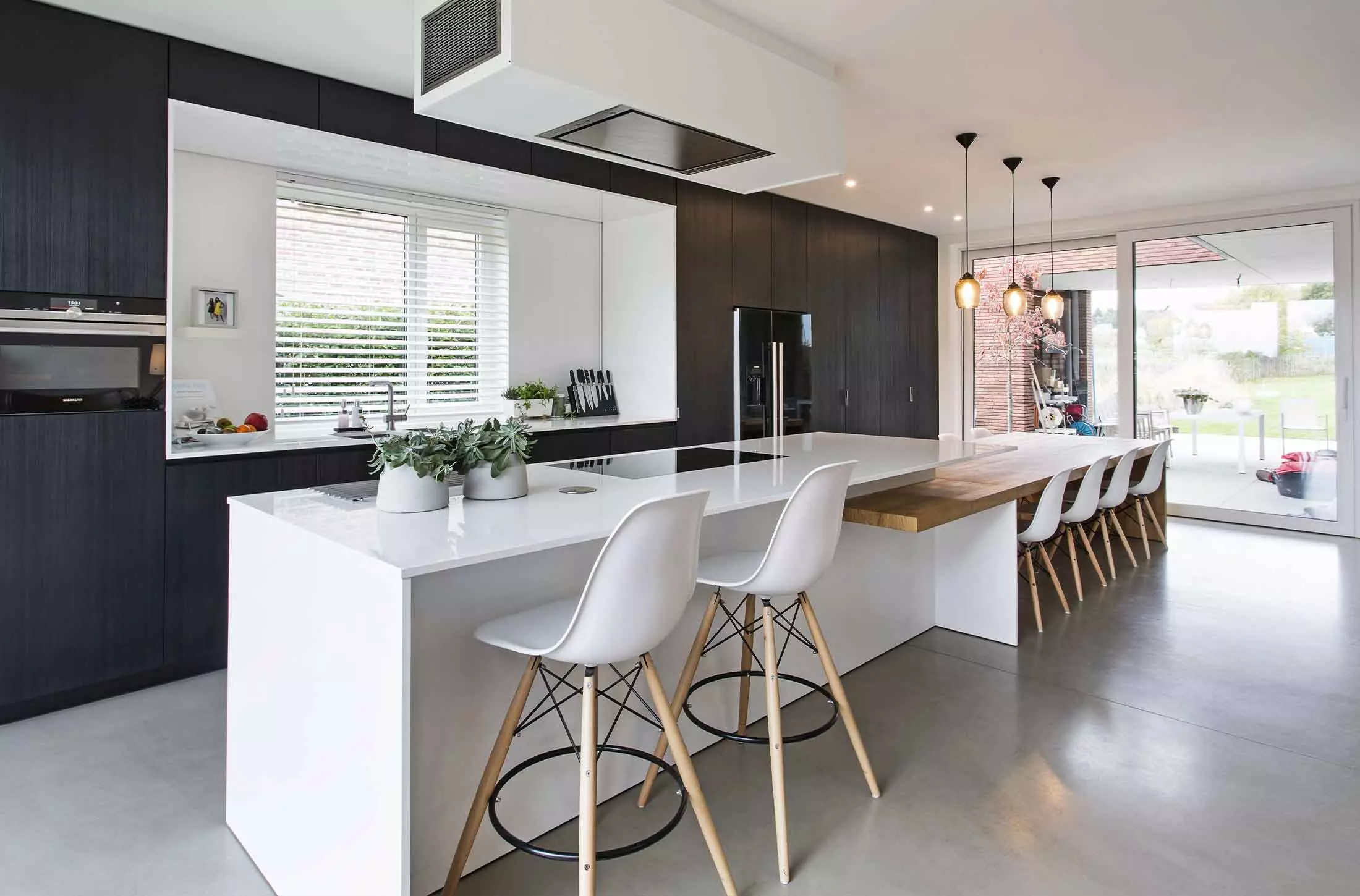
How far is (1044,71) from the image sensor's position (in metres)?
3.73

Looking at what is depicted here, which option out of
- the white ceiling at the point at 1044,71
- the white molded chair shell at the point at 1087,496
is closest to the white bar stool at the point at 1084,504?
the white molded chair shell at the point at 1087,496

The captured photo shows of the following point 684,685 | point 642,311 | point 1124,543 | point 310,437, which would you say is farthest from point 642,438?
point 1124,543

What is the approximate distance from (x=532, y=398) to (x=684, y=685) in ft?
10.2

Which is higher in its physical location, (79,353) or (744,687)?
(79,353)

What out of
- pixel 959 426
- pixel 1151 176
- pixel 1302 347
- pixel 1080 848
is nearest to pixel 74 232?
pixel 1080 848

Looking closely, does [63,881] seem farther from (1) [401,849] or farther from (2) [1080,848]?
(2) [1080,848]

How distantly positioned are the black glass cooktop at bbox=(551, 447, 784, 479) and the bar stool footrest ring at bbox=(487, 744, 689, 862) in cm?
93

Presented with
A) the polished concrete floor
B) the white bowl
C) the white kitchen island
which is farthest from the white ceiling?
the polished concrete floor

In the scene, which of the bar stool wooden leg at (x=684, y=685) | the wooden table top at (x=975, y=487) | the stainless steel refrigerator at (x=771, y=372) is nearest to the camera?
the bar stool wooden leg at (x=684, y=685)

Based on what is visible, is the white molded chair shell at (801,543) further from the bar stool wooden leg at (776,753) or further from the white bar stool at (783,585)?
the bar stool wooden leg at (776,753)

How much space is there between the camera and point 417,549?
1.59m

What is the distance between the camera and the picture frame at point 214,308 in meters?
3.79

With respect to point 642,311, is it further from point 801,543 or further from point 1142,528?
point 1142,528

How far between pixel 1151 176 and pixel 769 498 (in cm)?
508
